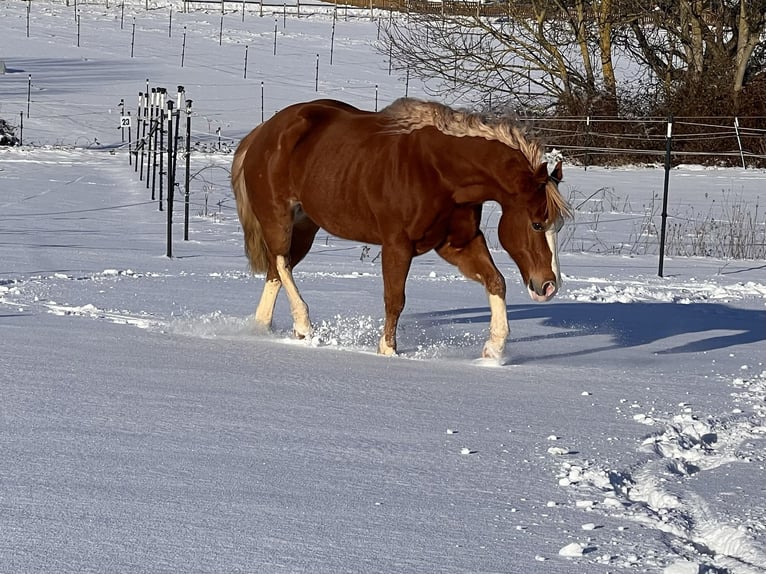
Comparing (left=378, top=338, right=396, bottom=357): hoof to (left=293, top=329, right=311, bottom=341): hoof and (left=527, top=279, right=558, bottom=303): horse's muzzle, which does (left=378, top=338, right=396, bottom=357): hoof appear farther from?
(left=527, top=279, right=558, bottom=303): horse's muzzle

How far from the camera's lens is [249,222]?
8250mm

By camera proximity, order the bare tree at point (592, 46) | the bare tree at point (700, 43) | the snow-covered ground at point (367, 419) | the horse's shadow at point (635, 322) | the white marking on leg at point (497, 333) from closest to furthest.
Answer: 1. the snow-covered ground at point (367, 419)
2. the white marking on leg at point (497, 333)
3. the horse's shadow at point (635, 322)
4. the bare tree at point (592, 46)
5. the bare tree at point (700, 43)

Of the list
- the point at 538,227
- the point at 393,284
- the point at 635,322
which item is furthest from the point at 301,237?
the point at 635,322

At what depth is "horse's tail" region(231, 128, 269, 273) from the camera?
26.8 ft

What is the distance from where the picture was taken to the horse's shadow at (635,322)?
8.06 meters

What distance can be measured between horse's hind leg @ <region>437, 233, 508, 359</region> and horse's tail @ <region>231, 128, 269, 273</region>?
4.81 feet

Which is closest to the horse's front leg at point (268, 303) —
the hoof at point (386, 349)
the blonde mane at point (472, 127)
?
the hoof at point (386, 349)

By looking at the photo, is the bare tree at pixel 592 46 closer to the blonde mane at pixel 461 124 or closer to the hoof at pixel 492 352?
the blonde mane at pixel 461 124

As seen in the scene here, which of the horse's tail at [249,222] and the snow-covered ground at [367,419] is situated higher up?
the horse's tail at [249,222]

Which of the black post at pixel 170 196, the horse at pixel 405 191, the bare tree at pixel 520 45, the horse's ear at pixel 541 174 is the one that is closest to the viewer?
the horse's ear at pixel 541 174

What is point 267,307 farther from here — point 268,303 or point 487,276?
point 487,276

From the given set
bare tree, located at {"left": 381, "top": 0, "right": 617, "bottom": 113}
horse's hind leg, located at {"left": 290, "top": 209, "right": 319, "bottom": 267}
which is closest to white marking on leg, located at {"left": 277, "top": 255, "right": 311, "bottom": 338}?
horse's hind leg, located at {"left": 290, "top": 209, "right": 319, "bottom": 267}

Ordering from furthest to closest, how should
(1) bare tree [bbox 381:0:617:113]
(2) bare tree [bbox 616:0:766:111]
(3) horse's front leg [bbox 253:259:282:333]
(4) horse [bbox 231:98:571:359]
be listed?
1. (2) bare tree [bbox 616:0:766:111]
2. (1) bare tree [bbox 381:0:617:113]
3. (3) horse's front leg [bbox 253:259:282:333]
4. (4) horse [bbox 231:98:571:359]

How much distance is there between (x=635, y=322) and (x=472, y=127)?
2749 millimetres
